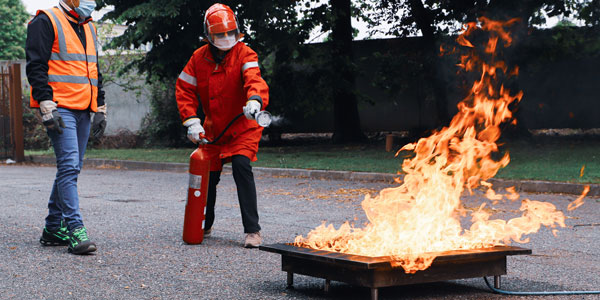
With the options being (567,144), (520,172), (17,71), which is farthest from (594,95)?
(17,71)

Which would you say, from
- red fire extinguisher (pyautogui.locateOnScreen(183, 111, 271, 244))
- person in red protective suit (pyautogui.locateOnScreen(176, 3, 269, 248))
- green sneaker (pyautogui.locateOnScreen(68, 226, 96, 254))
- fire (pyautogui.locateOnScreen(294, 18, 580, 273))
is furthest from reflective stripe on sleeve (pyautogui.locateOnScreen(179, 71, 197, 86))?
fire (pyautogui.locateOnScreen(294, 18, 580, 273))

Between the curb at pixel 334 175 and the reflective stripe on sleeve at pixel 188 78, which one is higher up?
the reflective stripe on sleeve at pixel 188 78

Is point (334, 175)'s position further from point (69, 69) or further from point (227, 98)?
point (69, 69)

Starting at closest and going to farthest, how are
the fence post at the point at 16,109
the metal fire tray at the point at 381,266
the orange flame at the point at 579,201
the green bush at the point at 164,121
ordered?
the metal fire tray at the point at 381,266, the orange flame at the point at 579,201, the fence post at the point at 16,109, the green bush at the point at 164,121

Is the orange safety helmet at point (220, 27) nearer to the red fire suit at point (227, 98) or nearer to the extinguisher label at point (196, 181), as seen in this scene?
the red fire suit at point (227, 98)

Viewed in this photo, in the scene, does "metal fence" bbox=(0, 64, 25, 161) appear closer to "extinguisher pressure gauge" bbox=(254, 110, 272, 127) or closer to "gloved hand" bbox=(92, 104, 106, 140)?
"gloved hand" bbox=(92, 104, 106, 140)

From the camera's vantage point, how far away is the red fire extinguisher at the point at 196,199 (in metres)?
5.82

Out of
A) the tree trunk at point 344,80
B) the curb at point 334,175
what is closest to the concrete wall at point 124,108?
the curb at point 334,175

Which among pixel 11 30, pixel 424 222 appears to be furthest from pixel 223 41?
pixel 11 30

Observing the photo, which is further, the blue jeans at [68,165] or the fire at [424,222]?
the blue jeans at [68,165]

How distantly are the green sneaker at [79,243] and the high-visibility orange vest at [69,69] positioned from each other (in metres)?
0.98

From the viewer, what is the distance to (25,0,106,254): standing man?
17.7 ft

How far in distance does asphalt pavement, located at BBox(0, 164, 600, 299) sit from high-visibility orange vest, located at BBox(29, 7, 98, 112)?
3.89ft

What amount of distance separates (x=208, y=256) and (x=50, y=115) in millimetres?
1584
